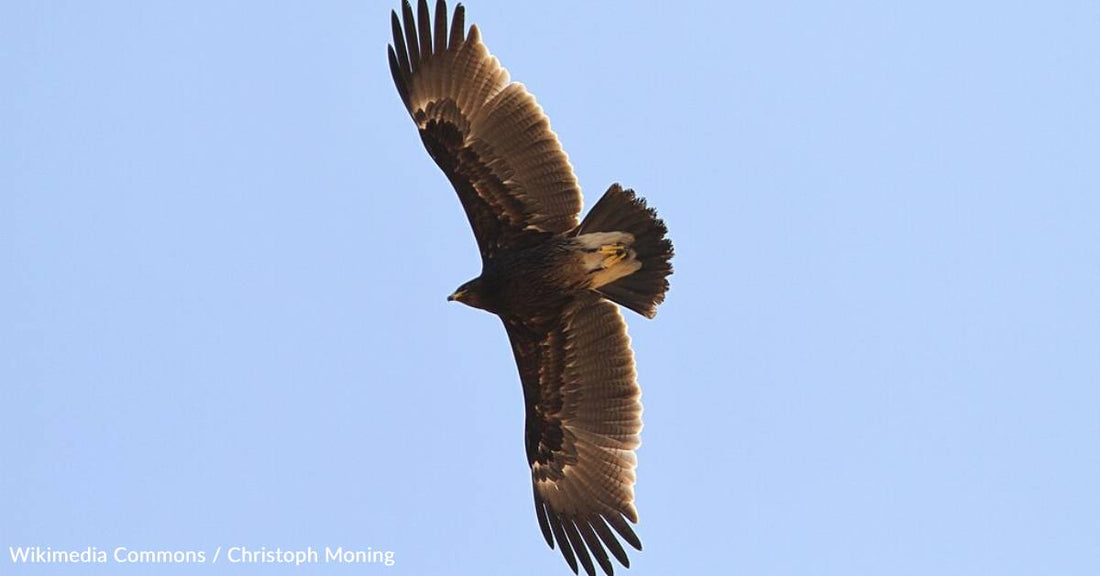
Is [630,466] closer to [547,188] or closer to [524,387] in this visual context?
[524,387]

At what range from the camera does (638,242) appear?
11.6 meters

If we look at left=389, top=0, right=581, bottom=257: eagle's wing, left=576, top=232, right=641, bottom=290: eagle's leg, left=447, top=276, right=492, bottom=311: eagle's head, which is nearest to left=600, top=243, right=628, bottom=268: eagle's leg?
left=576, top=232, right=641, bottom=290: eagle's leg

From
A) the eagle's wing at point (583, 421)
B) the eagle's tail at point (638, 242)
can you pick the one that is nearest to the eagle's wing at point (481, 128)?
the eagle's tail at point (638, 242)

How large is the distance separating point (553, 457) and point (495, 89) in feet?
9.65

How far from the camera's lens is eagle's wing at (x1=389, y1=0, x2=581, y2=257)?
38.4 feet

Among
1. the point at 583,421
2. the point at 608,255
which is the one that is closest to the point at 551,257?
the point at 608,255

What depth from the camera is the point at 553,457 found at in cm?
1272

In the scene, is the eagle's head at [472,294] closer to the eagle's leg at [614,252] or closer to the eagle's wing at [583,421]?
the eagle's wing at [583,421]

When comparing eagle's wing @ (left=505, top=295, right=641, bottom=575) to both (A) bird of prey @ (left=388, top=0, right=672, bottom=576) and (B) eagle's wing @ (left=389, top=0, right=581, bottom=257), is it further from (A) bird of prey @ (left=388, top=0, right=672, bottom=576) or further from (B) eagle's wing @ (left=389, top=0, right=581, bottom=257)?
(B) eagle's wing @ (left=389, top=0, right=581, bottom=257)

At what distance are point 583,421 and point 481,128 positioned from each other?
8.02 feet

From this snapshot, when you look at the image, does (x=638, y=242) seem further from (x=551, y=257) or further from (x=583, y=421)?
(x=583, y=421)

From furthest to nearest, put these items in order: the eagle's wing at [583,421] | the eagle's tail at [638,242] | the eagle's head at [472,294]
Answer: the eagle's wing at [583,421]
the eagle's head at [472,294]
the eagle's tail at [638,242]

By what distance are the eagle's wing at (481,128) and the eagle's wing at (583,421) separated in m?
0.88

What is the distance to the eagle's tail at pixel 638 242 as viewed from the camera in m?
11.5
